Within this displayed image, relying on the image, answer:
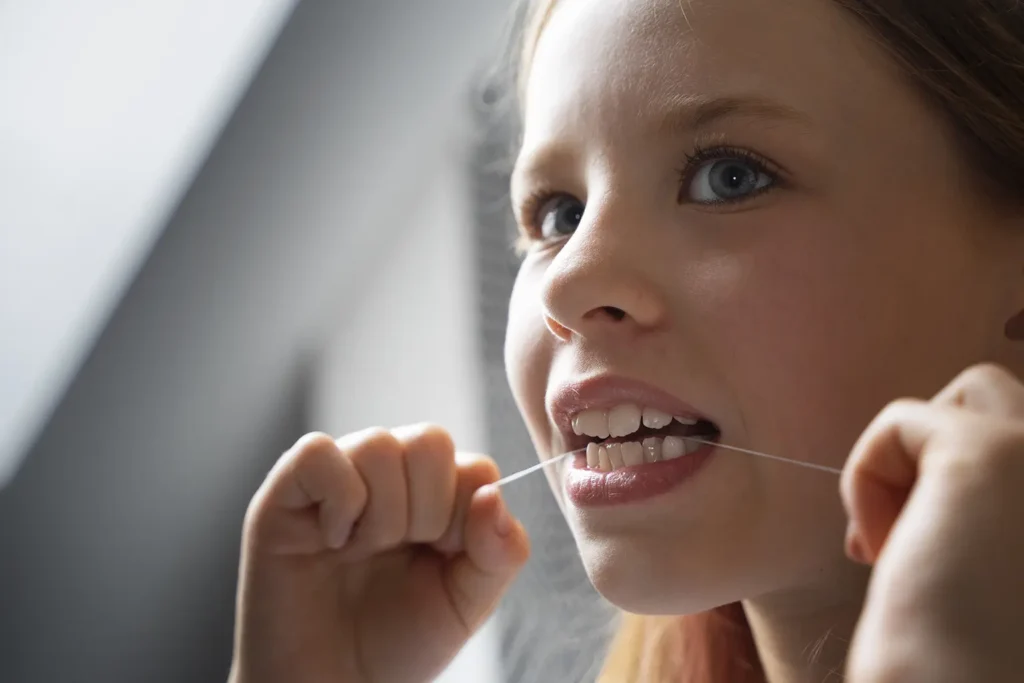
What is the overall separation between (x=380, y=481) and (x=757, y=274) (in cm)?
30

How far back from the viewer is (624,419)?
57 cm

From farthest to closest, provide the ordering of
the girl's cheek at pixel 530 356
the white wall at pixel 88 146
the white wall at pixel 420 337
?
the white wall at pixel 420 337
the white wall at pixel 88 146
the girl's cheek at pixel 530 356

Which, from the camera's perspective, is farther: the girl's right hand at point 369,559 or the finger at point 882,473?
the girl's right hand at point 369,559

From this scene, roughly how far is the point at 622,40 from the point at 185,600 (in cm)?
88

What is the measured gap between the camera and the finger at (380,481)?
26.6 inches

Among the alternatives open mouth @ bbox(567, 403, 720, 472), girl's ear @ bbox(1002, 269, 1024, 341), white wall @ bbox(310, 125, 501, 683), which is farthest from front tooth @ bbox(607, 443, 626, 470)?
white wall @ bbox(310, 125, 501, 683)

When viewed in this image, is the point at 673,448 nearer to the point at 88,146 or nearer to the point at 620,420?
the point at 620,420

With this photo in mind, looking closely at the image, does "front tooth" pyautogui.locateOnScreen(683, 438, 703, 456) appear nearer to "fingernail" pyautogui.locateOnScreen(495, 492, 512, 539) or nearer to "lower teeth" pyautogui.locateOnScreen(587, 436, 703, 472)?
"lower teeth" pyautogui.locateOnScreen(587, 436, 703, 472)

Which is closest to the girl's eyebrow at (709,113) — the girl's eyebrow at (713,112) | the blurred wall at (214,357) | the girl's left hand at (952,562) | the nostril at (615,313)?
the girl's eyebrow at (713,112)

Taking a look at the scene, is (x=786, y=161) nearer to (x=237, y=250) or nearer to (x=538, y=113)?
(x=538, y=113)

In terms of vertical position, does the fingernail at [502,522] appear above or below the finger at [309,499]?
above

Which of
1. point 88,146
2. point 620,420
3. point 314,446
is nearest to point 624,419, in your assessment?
point 620,420

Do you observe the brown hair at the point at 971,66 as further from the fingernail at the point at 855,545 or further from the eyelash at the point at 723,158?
the fingernail at the point at 855,545

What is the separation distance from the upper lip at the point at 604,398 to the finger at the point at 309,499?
0.15m
